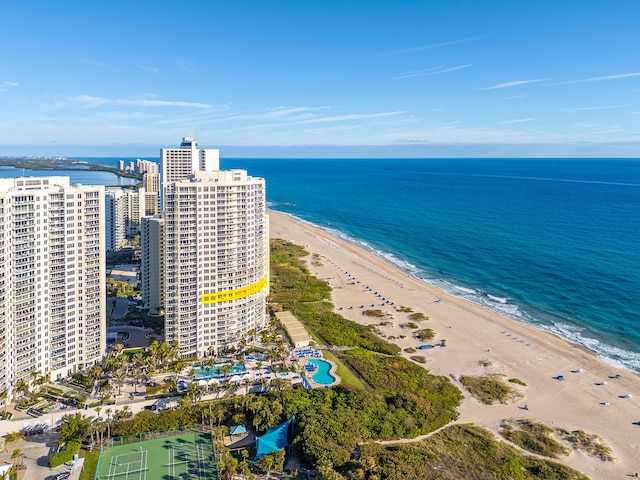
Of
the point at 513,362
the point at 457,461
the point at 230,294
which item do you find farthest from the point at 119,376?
the point at 513,362

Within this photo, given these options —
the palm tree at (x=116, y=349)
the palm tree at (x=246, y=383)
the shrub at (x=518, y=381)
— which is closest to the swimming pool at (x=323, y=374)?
the palm tree at (x=246, y=383)

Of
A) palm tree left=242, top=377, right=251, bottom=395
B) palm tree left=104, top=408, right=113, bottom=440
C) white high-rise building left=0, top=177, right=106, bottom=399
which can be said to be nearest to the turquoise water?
palm tree left=242, top=377, right=251, bottom=395

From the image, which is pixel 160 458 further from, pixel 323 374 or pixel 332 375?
pixel 332 375

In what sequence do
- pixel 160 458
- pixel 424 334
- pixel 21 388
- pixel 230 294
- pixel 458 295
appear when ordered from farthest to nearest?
pixel 458 295
pixel 424 334
pixel 230 294
pixel 21 388
pixel 160 458

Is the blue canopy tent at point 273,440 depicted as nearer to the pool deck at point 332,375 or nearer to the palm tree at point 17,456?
the pool deck at point 332,375

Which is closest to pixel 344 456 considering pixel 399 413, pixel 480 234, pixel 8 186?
pixel 399 413

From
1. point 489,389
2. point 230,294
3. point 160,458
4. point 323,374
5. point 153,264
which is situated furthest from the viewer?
point 153,264

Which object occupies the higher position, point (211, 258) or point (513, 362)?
point (211, 258)
